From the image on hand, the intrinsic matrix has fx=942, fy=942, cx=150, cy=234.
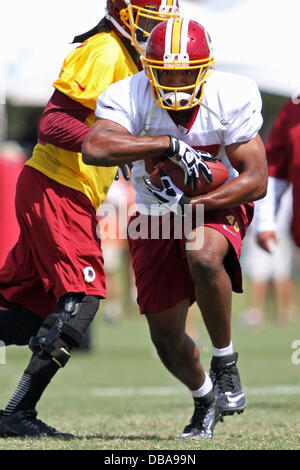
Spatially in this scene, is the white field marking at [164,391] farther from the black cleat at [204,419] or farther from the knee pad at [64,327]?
the knee pad at [64,327]

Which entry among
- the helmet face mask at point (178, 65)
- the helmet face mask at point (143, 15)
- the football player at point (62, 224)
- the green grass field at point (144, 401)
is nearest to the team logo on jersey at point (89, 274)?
the football player at point (62, 224)

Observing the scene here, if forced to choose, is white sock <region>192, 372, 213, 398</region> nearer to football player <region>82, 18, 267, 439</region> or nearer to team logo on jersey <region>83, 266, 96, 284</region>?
football player <region>82, 18, 267, 439</region>

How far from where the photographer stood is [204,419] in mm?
4613

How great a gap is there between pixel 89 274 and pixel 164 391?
2.70 metres

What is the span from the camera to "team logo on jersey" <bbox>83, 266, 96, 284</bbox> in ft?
14.9

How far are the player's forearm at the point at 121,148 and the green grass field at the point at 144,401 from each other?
4.14 feet

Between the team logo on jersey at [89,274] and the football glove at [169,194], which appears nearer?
the football glove at [169,194]

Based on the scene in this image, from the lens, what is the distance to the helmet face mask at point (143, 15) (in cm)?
459

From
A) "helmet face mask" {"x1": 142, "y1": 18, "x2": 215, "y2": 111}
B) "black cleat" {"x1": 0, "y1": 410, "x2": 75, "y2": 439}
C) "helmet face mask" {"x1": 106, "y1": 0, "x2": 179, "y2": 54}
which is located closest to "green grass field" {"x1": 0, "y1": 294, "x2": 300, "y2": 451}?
"black cleat" {"x1": 0, "y1": 410, "x2": 75, "y2": 439}

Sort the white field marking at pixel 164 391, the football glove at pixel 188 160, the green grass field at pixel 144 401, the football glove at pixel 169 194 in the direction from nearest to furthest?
the football glove at pixel 188 160 < the football glove at pixel 169 194 < the green grass field at pixel 144 401 < the white field marking at pixel 164 391

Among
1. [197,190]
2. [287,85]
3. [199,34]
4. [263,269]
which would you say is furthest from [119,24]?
[263,269]

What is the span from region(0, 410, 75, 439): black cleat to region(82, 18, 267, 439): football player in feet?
2.17

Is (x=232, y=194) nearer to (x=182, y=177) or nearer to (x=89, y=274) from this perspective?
(x=182, y=177)
